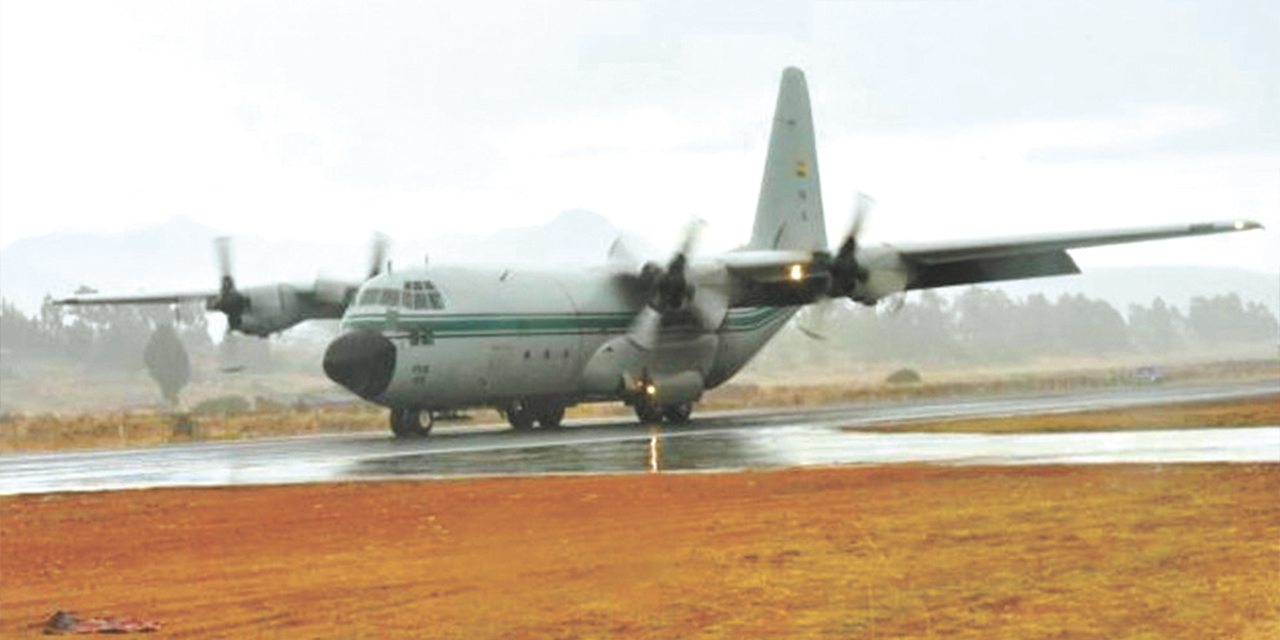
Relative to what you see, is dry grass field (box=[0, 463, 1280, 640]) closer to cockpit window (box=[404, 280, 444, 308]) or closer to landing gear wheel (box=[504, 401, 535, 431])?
cockpit window (box=[404, 280, 444, 308])

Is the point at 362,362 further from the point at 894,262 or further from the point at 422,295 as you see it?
the point at 894,262

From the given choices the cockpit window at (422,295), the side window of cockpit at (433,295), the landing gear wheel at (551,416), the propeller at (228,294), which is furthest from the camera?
the propeller at (228,294)

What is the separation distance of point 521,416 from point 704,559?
36.1 meters

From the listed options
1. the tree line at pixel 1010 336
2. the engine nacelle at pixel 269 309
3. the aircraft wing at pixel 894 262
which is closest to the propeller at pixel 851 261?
the aircraft wing at pixel 894 262

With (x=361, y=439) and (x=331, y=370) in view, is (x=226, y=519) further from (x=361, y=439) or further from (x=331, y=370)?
(x=361, y=439)

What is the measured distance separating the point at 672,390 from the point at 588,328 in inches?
118

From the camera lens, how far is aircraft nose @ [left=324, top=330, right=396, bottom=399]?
43.6 meters

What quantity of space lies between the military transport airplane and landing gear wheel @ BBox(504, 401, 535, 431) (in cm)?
5

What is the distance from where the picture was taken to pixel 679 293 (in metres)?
49.8

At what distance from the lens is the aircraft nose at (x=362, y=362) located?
43.6 meters

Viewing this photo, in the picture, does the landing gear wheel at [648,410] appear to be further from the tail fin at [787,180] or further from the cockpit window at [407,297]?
the tail fin at [787,180]

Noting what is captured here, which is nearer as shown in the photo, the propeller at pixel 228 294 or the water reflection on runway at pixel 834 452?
the water reflection on runway at pixel 834 452

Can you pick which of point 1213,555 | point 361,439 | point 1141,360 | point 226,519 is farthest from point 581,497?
point 1141,360

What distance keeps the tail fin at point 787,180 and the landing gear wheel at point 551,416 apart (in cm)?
1083
